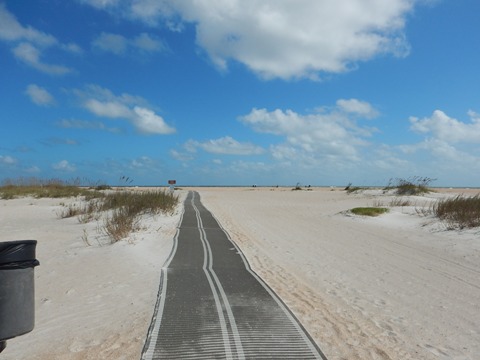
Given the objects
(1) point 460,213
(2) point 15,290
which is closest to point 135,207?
(1) point 460,213

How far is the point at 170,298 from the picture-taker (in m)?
6.02

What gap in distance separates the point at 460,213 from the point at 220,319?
464 inches

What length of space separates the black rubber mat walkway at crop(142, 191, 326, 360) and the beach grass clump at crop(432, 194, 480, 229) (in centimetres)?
849

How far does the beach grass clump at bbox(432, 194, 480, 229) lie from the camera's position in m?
13.1

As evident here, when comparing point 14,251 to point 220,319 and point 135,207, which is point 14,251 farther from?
point 135,207

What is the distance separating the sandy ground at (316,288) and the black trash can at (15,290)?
1.46 metres

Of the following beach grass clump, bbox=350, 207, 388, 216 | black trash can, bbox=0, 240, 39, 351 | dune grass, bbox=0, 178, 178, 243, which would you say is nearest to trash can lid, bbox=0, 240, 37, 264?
black trash can, bbox=0, 240, 39, 351

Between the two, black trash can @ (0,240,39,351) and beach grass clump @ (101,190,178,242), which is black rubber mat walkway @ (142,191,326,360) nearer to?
black trash can @ (0,240,39,351)

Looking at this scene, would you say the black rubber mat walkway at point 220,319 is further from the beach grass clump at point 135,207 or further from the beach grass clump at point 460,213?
the beach grass clump at point 460,213

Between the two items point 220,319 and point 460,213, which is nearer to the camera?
point 220,319

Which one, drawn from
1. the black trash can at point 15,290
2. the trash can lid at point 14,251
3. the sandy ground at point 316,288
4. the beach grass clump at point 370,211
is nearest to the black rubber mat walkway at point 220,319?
the sandy ground at point 316,288

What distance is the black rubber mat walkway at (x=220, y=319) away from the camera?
430cm

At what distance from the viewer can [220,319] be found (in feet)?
16.9

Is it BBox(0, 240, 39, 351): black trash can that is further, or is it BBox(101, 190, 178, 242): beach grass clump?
BBox(101, 190, 178, 242): beach grass clump
